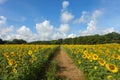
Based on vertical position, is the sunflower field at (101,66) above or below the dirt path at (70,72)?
above

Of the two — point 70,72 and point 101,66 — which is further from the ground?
point 101,66

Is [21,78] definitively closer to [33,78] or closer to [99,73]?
[33,78]

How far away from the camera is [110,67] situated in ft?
19.6

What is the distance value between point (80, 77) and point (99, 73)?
2088 mm

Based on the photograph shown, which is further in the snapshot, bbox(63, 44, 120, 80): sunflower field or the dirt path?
the dirt path

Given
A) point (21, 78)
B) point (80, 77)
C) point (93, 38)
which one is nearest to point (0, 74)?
point (21, 78)

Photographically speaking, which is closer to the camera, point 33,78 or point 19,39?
point 33,78

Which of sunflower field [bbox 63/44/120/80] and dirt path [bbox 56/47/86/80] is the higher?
sunflower field [bbox 63/44/120/80]

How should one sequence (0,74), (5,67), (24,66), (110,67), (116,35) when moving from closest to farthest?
(110,67) < (0,74) < (5,67) < (24,66) < (116,35)

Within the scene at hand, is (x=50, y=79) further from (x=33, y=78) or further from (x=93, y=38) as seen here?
(x=93, y=38)

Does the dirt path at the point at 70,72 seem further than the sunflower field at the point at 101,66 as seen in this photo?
Yes

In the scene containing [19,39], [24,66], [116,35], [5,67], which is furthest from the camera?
[116,35]

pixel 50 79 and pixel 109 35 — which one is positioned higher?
pixel 109 35

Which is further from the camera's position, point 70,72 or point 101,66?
point 70,72
